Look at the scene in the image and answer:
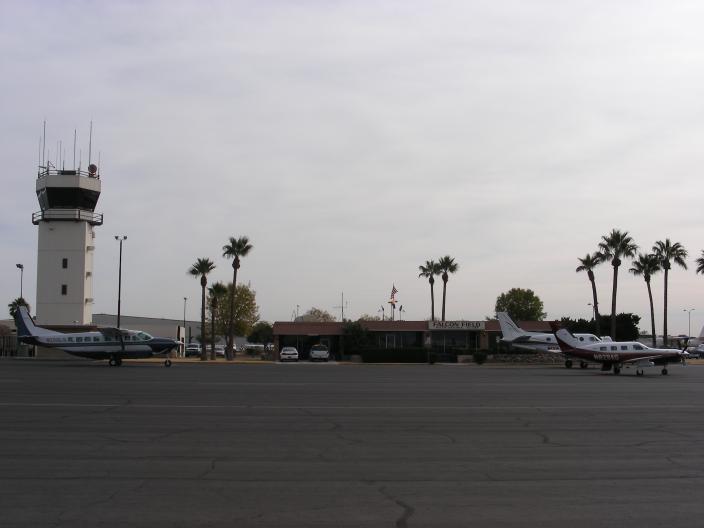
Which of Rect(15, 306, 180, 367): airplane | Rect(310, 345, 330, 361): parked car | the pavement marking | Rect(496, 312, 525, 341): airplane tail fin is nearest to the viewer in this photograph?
the pavement marking

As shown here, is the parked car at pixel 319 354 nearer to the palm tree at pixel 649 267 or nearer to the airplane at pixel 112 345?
the airplane at pixel 112 345

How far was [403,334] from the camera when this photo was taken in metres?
71.4

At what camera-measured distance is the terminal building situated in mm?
70125

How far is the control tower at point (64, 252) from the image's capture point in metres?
71.9

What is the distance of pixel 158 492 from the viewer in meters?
9.37

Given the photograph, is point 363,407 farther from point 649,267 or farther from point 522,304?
point 522,304

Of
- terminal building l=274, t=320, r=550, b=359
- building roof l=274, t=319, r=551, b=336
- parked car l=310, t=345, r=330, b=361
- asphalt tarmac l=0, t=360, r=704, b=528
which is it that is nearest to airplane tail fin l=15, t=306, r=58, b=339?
parked car l=310, t=345, r=330, b=361

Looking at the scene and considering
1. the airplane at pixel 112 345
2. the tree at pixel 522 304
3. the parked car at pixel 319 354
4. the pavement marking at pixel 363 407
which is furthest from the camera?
the tree at pixel 522 304

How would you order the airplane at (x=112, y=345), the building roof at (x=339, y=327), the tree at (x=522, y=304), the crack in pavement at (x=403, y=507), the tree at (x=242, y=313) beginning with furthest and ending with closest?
the tree at (x=522, y=304), the tree at (x=242, y=313), the building roof at (x=339, y=327), the airplane at (x=112, y=345), the crack in pavement at (x=403, y=507)

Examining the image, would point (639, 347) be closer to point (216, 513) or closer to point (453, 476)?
point (453, 476)

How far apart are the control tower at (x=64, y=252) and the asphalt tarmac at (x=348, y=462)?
52817 mm

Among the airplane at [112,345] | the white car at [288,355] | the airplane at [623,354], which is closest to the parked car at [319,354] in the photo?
the white car at [288,355]

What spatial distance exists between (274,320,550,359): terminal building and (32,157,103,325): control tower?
20.4 meters

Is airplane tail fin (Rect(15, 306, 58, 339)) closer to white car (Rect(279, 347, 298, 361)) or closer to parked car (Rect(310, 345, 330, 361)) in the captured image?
white car (Rect(279, 347, 298, 361))
